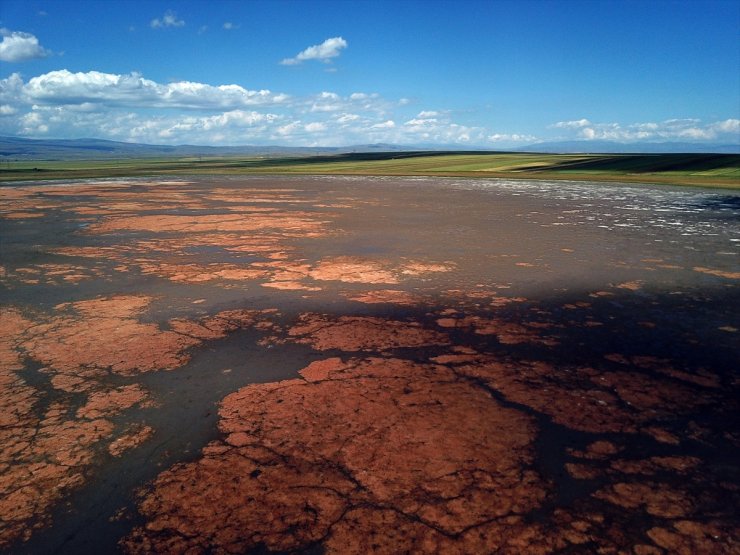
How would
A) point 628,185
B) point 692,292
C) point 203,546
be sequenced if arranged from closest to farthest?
point 203,546
point 692,292
point 628,185

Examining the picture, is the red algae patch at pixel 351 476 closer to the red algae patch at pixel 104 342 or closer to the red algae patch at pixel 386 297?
the red algae patch at pixel 104 342

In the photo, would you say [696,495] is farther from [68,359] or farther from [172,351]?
[68,359]

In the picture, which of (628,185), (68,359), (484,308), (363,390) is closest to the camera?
(363,390)

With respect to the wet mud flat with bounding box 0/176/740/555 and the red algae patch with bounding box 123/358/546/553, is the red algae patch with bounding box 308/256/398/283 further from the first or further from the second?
the red algae patch with bounding box 123/358/546/553

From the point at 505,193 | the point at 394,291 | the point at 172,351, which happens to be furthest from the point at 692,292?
the point at 505,193

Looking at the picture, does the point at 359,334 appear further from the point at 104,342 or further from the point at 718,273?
the point at 718,273
